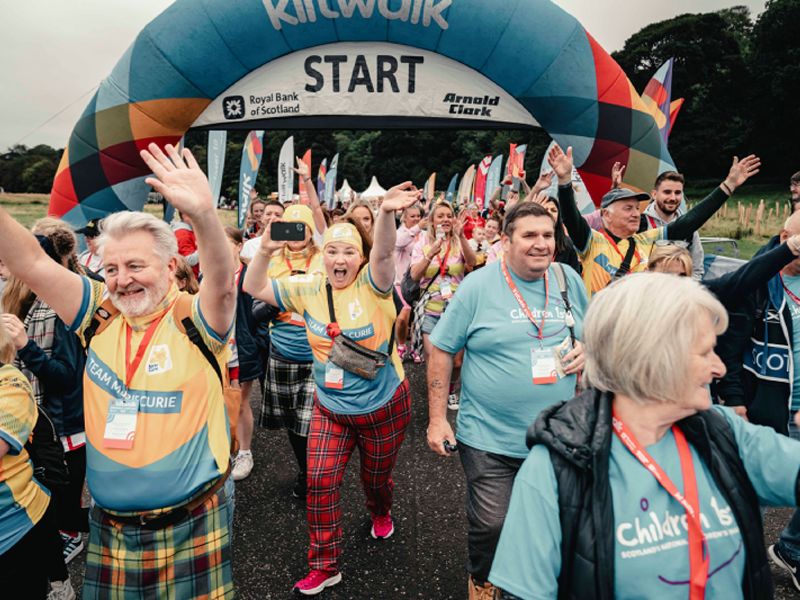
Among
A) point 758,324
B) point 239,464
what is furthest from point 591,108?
point 239,464

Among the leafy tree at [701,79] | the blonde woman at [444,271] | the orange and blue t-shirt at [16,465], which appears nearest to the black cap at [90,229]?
the blonde woman at [444,271]

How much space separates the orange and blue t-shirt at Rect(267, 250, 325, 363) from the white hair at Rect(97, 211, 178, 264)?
5.81ft

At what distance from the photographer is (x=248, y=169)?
8.95 metres

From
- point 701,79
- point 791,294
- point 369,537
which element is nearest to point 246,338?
point 369,537

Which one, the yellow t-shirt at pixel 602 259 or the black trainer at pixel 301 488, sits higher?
the yellow t-shirt at pixel 602 259

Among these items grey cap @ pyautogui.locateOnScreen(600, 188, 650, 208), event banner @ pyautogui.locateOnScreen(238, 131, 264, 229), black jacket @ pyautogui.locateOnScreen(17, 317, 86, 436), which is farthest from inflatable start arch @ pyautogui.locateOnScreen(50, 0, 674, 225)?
event banner @ pyautogui.locateOnScreen(238, 131, 264, 229)

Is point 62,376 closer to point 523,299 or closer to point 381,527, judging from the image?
point 381,527

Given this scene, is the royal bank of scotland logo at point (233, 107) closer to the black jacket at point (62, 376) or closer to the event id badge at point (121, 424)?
the black jacket at point (62, 376)

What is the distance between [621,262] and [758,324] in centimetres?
95

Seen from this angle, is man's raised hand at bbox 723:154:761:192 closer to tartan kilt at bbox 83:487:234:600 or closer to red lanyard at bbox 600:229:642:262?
red lanyard at bbox 600:229:642:262

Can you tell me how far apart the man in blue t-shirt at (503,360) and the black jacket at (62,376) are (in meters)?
2.01

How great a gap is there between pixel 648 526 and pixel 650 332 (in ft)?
1.49

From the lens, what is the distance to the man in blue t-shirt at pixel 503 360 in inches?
91.9

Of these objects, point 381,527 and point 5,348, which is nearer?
point 5,348
